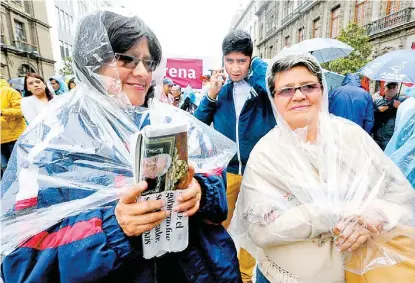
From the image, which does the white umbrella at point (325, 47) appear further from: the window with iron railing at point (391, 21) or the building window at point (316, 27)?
the building window at point (316, 27)

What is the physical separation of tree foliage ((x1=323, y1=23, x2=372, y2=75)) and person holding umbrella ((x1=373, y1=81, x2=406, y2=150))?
7654 millimetres

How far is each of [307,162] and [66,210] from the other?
898 mm

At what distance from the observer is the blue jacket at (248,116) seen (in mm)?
1903

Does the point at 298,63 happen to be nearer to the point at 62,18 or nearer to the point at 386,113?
the point at 62,18

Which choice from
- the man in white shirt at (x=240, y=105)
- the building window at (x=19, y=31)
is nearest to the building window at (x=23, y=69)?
the building window at (x=19, y=31)

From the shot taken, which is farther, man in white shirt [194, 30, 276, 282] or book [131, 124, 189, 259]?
man in white shirt [194, 30, 276, 282]

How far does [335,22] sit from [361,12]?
10.2 ft

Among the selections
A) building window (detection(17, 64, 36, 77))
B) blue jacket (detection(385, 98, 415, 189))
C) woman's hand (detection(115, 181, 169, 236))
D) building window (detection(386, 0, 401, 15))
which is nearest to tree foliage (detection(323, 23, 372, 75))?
building window (detection(386, 0, 401, 15))

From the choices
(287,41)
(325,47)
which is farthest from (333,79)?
(287,41)

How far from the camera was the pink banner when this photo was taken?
5.25 meters

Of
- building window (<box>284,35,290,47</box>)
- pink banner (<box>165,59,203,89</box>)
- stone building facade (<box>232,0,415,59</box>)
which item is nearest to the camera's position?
pink banner (<box>165,59,203,89</box>)

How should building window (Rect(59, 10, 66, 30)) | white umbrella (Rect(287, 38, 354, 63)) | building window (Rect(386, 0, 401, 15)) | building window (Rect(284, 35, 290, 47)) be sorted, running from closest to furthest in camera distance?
building window (Rect(59, 10, 66, 30)) < white umbrella (Rect(287, 38, 354, 63)) < building window (Rect(386, 0, 401, 15)) < building window (Rect(284, 35, 290, 47))

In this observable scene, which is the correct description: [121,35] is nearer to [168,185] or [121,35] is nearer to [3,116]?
[168,185]

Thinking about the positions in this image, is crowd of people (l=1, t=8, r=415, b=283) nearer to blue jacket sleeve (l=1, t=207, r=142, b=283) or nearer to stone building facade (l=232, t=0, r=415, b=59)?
blue jacket sleeve (l=1, t=207, r=142, b=283)
